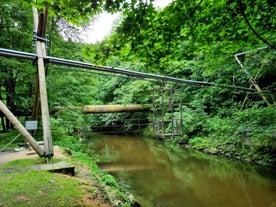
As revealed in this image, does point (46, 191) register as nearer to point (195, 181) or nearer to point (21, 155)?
point (21, 155)

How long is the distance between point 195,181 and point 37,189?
4.94 meters

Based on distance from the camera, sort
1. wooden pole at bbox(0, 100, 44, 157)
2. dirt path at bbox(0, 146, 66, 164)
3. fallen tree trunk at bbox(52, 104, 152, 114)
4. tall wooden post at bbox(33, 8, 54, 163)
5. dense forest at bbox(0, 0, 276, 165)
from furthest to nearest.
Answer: fallen tree trunk at bbox(52, 104, 152, 114) < dirt path at bbox(0, 146, 66, 164) < tall wooden post at bbox(33, 8, 54, 163) < wooden pole at bbox(0, 100, 44, 157) < dense forest at bbox(0, 0, 276, 165)

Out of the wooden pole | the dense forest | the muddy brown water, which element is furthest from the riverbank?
the dense forest

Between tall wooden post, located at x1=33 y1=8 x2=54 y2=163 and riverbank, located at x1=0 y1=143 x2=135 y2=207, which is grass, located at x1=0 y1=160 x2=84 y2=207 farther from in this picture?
tall wooden post, located at x1=33 y1=8 x2=54 y2=163

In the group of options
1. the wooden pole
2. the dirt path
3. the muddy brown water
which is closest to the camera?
the wooden pole

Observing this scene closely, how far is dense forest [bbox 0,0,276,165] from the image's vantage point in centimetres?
313

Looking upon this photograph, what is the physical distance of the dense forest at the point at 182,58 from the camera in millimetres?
3131

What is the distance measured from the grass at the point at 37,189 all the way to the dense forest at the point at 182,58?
2110mm

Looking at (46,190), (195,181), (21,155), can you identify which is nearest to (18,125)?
(46,190)

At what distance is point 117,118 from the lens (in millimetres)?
21531

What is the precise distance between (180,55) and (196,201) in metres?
3.64

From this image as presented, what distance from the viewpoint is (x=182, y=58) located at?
431 cm

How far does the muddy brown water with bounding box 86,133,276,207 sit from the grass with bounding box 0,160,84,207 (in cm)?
230

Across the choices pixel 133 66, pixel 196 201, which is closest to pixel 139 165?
pixel 196 201
